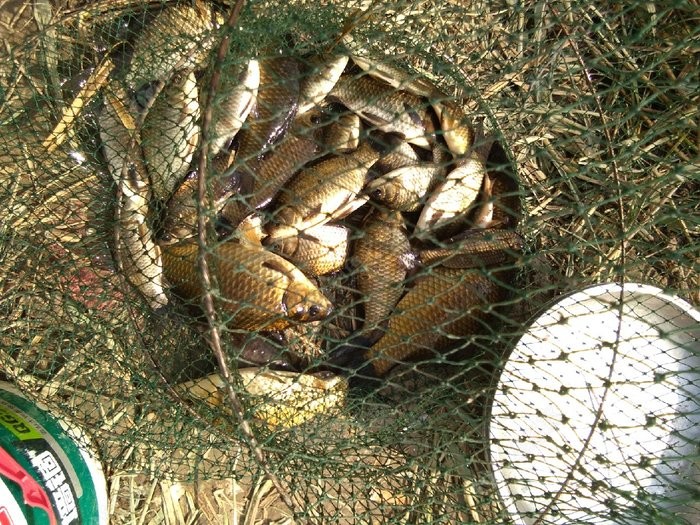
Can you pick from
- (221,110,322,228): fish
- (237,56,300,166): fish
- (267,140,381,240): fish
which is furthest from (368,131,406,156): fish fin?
(237,56,300,166): fish

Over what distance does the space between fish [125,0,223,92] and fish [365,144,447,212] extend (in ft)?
3.06

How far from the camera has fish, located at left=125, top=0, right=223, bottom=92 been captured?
2594mm

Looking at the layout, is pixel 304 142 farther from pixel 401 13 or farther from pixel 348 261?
pixel 401 13

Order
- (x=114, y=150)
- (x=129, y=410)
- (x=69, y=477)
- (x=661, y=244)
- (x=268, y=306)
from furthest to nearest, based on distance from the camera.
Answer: (x=661, y=244), (x=129, y=410), (x=114, y=150), (x=268, y=306), (x=69, y=477)

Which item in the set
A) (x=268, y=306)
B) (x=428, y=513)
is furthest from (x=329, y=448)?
(x=268, y=306)

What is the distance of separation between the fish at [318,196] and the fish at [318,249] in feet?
0.18

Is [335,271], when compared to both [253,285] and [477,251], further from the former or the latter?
[477,251]

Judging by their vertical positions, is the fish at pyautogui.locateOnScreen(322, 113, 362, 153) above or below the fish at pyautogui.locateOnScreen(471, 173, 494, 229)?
above

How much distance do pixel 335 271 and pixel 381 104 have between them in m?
0.78

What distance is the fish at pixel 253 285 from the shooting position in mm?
2412

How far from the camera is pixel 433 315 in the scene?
2.64 meters

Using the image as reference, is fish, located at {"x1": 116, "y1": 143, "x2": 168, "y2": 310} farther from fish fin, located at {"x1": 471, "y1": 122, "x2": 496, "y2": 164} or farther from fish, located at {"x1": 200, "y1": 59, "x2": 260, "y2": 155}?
fish fin, located at {"x1": 471, "y1": 122, "x2": 496, "y2": 164}

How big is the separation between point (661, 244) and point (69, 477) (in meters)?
2.90

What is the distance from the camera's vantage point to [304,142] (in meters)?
2.64
